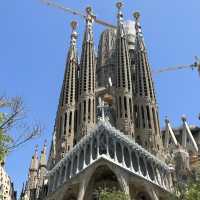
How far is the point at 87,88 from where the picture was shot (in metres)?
43.3

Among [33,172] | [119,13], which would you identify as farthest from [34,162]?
[119,13]

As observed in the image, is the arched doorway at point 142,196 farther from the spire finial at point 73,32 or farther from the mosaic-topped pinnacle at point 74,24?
the mosaic-topped pinnacle at point 74,24

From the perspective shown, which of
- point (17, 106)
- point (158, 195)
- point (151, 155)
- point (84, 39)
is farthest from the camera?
point (84, 39)

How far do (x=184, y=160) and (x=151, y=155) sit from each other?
6.55 m

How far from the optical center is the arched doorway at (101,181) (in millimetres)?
33094

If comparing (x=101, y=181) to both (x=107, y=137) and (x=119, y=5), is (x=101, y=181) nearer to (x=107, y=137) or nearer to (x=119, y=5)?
(x=107, y=137)

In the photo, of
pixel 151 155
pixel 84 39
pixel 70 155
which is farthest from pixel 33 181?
pixel 84 39

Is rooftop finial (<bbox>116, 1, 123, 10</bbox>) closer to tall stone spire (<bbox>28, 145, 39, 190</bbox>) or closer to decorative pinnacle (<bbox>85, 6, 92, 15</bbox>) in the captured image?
decorative pinnacle (<bbox>85, 6, 92, 15</bbox>)

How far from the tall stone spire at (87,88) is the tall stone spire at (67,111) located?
3.23ft

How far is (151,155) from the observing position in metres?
35.4

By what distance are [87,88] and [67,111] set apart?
11.7ft

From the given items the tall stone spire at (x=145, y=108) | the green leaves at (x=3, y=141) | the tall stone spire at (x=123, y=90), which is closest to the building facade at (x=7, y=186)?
the tall stone spire at (x=123, y=90)

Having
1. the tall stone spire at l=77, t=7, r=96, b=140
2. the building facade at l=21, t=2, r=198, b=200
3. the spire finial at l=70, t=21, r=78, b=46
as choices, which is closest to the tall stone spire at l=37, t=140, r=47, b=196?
the building facade at l=21, t=2, r=198, b=200

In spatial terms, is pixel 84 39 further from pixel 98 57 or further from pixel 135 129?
pixel 135 129
